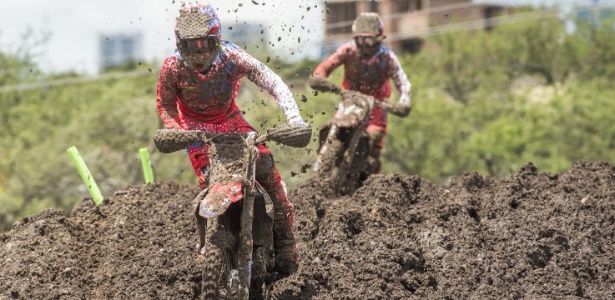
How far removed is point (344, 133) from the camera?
12.9 meters

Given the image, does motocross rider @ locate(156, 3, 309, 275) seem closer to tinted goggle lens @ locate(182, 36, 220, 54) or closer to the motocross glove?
tinted goggle lens @ locate(182, 36, 220, 54)

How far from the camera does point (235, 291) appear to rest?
8.29 m

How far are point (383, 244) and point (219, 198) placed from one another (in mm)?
2266

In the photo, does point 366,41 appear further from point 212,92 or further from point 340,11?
point 340,11

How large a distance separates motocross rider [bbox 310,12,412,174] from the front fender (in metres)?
5.06

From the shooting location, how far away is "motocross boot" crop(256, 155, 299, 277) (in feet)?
29.9

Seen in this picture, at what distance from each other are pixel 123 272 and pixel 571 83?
102 feet

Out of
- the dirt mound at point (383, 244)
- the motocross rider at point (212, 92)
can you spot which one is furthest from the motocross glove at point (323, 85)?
the motocross rider at point (212, 92)

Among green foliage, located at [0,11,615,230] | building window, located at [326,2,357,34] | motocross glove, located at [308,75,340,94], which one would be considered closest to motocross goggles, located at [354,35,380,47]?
building window, located at [326,2,357,34]

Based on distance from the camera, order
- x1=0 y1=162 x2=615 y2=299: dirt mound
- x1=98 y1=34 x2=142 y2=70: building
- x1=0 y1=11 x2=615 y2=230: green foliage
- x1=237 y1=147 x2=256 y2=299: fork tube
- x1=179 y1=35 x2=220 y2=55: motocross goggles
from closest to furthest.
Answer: x1=237 y1=147 x2=256 y2=299: fork tube, x1=179 y1=35 x2=220 y2=55: motocross goggles, x1=0 y1=162 x2=615 y2=299: dirt mound, x1=98 y1=34 x2=142 y2=70: building, x1=0 y1=11 x2=615 y2=230: green foliage

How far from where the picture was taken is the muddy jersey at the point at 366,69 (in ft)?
44.4

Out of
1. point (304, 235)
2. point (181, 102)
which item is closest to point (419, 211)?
point (304, 235)

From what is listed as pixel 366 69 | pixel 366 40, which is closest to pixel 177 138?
pixel 366 40

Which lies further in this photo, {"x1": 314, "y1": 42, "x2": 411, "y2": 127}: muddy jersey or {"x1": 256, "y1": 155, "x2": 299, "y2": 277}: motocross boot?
{"x1": 314, "y1": 42, "x2": 411, "y2": 127}: muddy jersey
